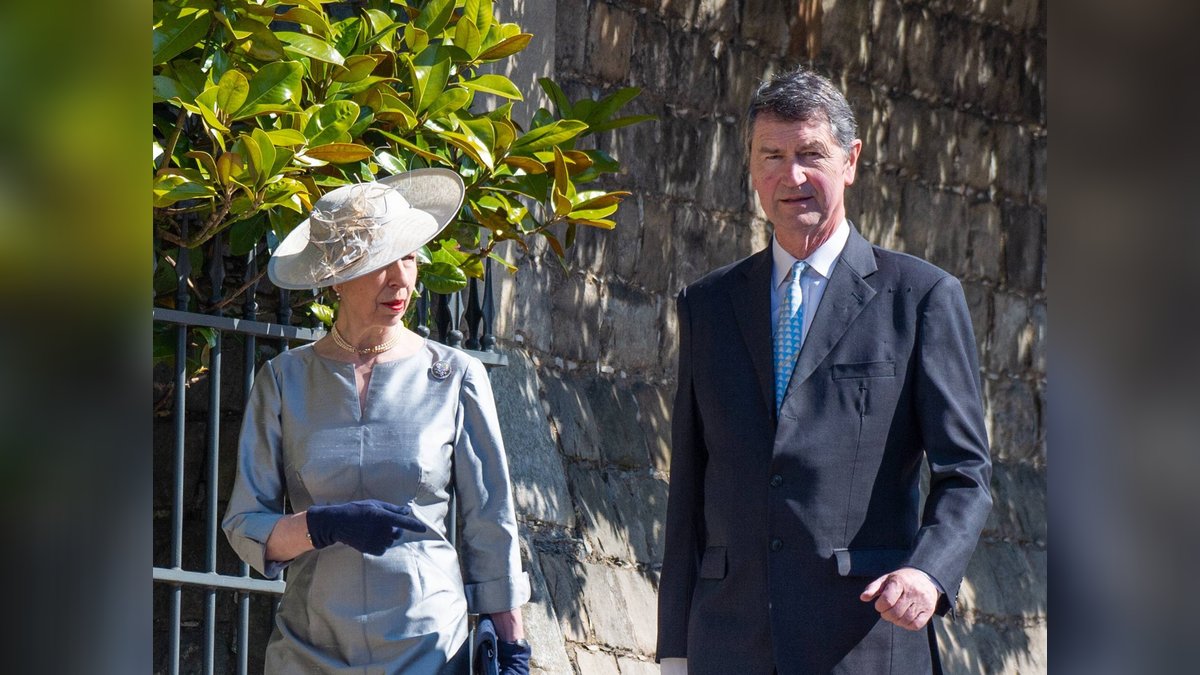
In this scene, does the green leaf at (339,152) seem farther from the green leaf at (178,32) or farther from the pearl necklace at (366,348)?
the pearl necklace at (366,348)

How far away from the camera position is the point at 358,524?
3.13 meters

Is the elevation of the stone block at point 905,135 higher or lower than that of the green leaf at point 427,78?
higher

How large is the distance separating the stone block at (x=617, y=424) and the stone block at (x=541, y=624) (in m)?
0.80

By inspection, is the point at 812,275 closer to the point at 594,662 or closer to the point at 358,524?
the point at 358,524

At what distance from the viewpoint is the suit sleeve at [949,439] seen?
2947 mm

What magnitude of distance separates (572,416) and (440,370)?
2.71 m

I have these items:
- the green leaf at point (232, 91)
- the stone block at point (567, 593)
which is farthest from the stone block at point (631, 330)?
the green leaf at point (232, 91)

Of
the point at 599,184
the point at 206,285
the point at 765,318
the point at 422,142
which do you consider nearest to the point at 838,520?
the point at 765,318

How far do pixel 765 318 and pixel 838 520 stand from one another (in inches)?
16.7

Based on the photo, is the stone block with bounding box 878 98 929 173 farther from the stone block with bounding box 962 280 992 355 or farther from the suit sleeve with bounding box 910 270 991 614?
the suit sleeve with bounding box 910 270 991 614

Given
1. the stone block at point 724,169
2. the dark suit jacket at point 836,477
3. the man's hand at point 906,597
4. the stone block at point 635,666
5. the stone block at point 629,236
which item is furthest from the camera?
the stone block at point 724,169
